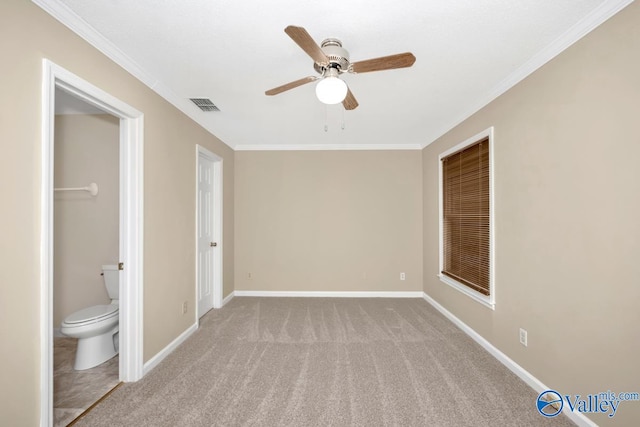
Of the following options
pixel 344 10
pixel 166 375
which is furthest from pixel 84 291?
pixel 344 10

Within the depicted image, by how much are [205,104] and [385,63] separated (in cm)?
215

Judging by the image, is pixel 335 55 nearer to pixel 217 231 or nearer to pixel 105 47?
pixel 105 47

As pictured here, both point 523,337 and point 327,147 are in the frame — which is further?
point 327,147

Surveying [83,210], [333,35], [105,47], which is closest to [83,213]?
[83,210]

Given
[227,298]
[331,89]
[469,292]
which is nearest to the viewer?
[331,89]

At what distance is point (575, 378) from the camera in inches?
70.3

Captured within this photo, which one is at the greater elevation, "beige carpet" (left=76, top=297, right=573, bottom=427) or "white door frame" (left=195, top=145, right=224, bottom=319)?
"white door frame" (left=195, top=145, right=224, bottom=319)

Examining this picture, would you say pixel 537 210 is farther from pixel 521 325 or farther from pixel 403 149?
pixel 403 149

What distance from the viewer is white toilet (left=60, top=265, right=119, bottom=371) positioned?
7.50ft

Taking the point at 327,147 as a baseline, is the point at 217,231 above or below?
below

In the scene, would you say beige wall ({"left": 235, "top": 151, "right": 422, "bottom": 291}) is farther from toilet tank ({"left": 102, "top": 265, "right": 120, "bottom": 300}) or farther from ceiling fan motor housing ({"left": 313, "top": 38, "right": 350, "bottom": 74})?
ceiling fan motor housing ({"left": 313, "top": 38, "right": 350, "bottom": 74})

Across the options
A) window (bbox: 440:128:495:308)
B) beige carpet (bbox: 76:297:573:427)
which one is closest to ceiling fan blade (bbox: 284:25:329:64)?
window (bbox: 440:128:495:308)

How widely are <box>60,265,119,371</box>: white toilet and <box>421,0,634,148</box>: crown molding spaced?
13.3 feet

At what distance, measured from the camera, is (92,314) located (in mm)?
2422
